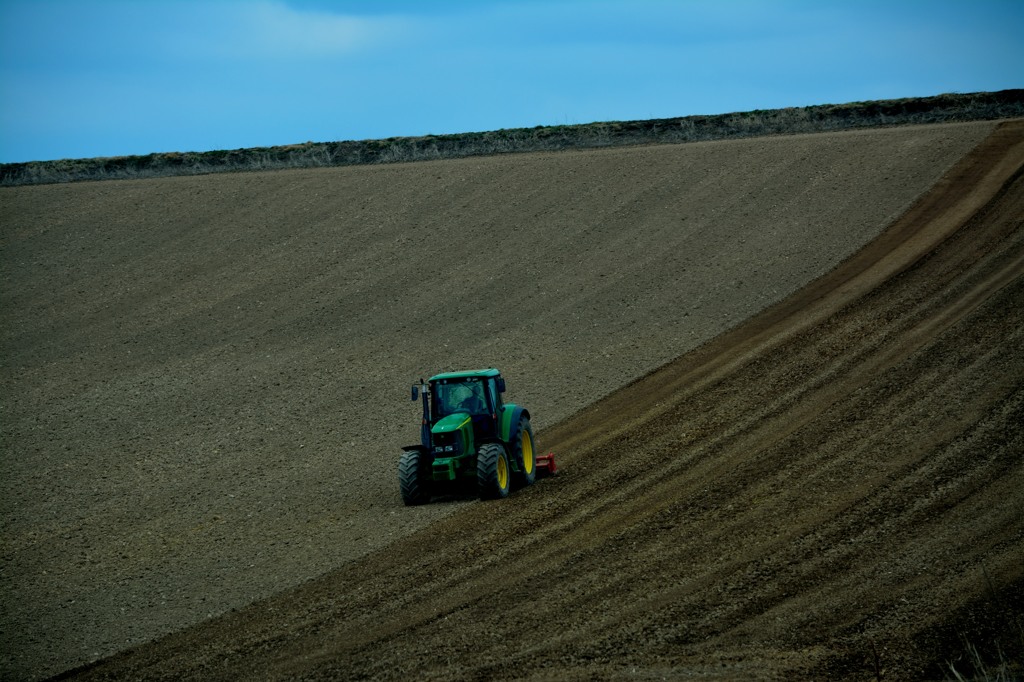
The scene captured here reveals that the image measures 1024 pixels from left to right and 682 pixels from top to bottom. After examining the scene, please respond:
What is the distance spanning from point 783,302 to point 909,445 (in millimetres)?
8063

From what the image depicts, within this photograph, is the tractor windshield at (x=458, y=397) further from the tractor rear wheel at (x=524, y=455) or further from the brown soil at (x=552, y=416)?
the brown soil at (x=552, y=416)

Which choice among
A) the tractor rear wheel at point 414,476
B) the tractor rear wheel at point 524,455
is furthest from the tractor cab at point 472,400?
the tractor rear wheel at point 414,476

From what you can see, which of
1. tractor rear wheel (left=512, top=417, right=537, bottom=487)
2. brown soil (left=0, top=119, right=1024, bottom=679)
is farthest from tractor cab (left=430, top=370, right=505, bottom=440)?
brown soil (left=0, top=119, right=1024, bottom=679)

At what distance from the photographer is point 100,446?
20.2 m

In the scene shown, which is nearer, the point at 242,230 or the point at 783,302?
the point at 783,302

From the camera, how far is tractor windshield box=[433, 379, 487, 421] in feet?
54.0

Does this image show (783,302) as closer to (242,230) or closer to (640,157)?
(640,157)

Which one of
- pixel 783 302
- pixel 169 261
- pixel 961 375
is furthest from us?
pixel 169 261

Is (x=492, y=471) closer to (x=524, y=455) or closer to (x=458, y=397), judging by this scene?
(x=524, y=455)

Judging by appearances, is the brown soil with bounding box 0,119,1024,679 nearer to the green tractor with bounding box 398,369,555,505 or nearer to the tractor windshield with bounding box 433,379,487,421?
the green tractor with bounding box 398,369,555,505

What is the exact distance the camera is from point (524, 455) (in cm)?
1666

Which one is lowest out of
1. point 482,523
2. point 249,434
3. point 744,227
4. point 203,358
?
point 482,523

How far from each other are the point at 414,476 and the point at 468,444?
0.93m

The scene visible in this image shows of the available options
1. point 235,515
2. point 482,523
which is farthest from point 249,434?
point 482,523
